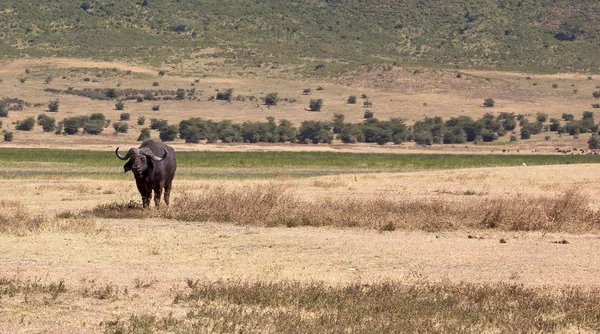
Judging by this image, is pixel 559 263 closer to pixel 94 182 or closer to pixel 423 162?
pixel 94 182

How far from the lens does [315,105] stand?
297ft

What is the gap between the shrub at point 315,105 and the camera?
9044cm

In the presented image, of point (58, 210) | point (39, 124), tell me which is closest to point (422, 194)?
point (58, 210)

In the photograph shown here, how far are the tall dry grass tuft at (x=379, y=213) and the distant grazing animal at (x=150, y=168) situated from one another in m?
0.56

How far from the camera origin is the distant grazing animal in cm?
2289

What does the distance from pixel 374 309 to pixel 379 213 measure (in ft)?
30.9

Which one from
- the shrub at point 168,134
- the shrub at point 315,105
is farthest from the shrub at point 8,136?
the shrub at point 315,105

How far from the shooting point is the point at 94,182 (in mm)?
35094

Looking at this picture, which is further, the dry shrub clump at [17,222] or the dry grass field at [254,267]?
the dry shrub clump at [17,222]

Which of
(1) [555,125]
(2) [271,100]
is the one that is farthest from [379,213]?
(2) [271,100]

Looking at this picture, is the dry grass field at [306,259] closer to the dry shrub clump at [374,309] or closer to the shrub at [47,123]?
the dry shrub clump at [374,309]

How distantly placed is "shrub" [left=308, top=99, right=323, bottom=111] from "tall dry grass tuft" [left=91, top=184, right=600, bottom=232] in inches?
2660

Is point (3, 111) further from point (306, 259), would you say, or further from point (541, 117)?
point (306, 259)

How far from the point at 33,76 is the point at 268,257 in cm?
8509
